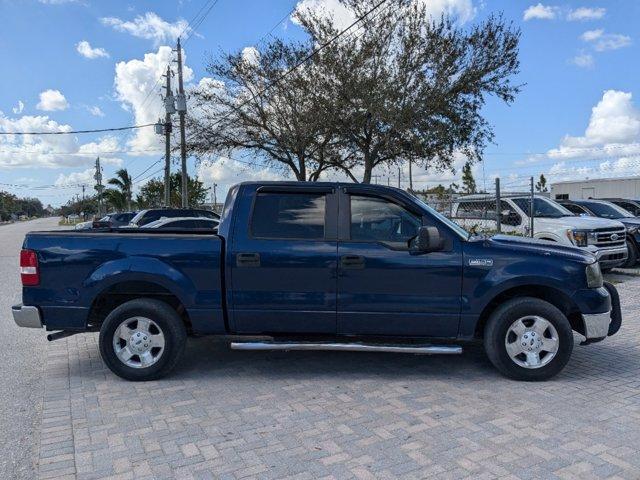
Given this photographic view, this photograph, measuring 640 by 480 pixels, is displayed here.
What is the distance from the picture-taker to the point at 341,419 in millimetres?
4105

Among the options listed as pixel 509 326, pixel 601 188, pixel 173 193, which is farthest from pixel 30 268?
pixel 173 193

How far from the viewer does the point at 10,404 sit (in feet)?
14.8

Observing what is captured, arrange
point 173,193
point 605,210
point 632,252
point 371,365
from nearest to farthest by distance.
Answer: point 371,365 → point 632,252 → point 605,210 → point 173,193

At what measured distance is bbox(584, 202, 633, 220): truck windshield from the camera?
1419 cm

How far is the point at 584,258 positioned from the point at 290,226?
273 cm

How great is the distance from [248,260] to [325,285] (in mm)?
740

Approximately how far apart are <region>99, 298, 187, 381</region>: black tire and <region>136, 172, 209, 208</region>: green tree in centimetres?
4337

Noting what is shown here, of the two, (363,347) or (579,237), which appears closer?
(363,347)

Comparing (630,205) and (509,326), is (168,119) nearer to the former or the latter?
(630,205)

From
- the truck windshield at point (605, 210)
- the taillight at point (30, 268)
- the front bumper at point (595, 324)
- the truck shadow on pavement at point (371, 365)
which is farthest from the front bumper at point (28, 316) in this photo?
the truck windshield at point (605, 210)

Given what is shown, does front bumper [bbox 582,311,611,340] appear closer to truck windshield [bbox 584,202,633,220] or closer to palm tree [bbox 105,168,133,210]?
truck windshield [bbox 584,202,633,220]

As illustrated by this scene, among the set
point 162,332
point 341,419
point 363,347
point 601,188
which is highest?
point 601,188

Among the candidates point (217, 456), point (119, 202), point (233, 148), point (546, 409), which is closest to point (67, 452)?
point (217, 456)

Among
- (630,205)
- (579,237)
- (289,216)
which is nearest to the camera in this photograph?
(289,216)
